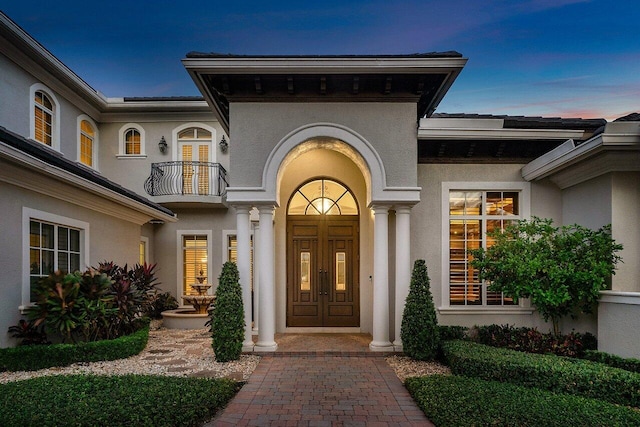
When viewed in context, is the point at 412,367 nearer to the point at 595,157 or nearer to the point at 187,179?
the point at 595,157

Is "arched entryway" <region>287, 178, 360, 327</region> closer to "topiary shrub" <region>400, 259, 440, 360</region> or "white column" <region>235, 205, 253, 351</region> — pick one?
"white column" <region>235, 205, 253, 351</region>

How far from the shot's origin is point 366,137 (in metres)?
8.09

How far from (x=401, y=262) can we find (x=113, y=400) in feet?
17.6

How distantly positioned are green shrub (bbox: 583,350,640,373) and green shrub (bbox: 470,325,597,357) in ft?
1.06

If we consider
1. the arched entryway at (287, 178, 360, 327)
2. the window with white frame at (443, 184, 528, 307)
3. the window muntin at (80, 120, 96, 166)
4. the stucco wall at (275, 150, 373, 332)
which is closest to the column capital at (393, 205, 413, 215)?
the window with white frame at (443, 184, 528, 307)

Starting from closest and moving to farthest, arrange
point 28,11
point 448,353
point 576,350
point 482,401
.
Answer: point 482,401 < point 448,353 < point 576,350 < point 28,11

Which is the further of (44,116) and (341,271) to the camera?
(44,116)

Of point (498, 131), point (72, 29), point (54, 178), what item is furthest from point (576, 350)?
point (72, 29)

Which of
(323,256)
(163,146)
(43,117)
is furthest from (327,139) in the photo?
(43,117)

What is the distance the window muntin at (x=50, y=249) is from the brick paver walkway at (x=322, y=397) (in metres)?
4.69

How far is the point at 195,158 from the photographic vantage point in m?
15.4

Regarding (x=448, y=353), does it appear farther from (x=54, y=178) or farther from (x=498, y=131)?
(x=54, y=178)

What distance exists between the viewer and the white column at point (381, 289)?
26.4 ft

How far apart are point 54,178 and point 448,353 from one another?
7996mm
